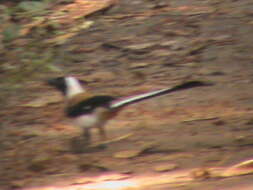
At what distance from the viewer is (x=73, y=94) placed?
4.51 meters

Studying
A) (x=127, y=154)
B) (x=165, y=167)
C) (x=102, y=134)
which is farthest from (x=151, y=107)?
(x=165, y=167)

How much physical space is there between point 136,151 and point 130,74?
1.53 m

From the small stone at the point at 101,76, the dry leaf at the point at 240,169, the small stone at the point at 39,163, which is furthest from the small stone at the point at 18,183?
the small stone at the point at 101,76

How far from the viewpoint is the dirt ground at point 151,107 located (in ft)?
13.3

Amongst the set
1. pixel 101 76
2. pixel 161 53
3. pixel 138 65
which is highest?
pixel 161 53

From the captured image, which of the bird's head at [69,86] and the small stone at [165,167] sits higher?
the bird's head at [69,86]

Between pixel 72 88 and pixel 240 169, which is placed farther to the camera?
pixel 72 88

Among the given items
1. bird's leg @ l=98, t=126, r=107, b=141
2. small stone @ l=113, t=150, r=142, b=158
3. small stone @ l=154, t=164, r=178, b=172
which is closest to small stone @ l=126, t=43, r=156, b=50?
bird's leg @ l=98, t=126, r=107, b=141

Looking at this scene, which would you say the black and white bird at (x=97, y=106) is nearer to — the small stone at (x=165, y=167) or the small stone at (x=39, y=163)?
the small stone at (x=39, y=163)

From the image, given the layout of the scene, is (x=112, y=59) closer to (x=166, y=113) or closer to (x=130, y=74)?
(x=130, y=74)

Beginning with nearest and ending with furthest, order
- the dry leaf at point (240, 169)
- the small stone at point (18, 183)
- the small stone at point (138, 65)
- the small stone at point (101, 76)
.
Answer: the dry leaf at point (240, 169) < the small stone at point (18, 183) < the small stone at point (101, 76) < the small stone at point (138, 65)

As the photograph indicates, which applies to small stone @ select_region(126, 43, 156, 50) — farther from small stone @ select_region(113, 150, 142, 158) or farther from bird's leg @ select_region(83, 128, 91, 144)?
small stone @ select_region(113, 150, 142, 158)

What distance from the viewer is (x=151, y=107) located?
5.11 metres

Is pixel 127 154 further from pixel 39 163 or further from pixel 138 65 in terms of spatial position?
pixel 138 65
